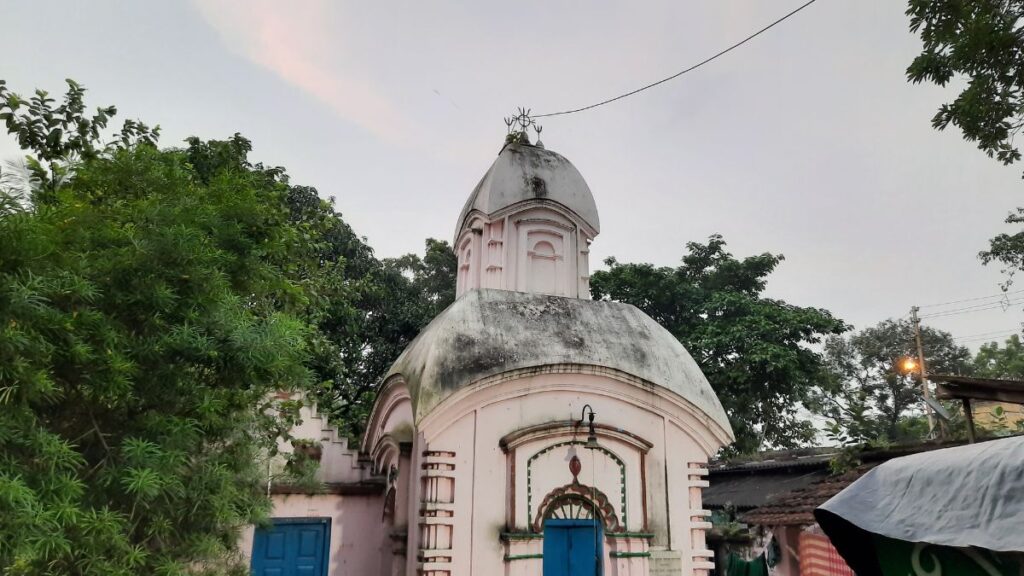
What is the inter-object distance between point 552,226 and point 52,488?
760 centimetres

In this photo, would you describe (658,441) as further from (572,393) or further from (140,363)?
(140,363)

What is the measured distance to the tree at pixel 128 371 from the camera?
3148 mm

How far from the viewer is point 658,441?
779 centimetres

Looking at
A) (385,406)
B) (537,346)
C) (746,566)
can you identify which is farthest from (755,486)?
(385,406)

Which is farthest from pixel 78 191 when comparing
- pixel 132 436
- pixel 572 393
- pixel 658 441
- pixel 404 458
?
pixel 658 441

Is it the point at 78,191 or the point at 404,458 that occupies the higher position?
the point at 78,191

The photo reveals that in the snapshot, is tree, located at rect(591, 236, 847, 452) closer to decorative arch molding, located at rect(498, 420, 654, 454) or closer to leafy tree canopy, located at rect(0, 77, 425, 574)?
decorative arch molding, located at rect(498, 420, 654, 454)

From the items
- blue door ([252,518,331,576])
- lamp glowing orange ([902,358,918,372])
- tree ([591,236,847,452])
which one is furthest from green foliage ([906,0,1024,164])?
lamp glowing orange ([902,358,918,372])

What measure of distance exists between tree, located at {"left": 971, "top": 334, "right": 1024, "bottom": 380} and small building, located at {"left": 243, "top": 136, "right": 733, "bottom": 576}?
26.6 meters

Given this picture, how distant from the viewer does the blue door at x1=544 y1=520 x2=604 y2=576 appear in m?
7.05

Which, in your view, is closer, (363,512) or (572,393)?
(572,393)

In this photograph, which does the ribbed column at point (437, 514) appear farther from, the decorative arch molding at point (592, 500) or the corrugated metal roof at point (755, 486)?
the corrugated metal roof at point (755, 486)

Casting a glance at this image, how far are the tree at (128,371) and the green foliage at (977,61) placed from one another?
692 centimetres

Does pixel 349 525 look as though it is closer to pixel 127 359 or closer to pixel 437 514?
pixel 437 514
